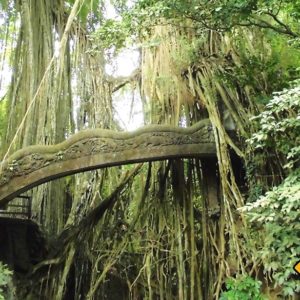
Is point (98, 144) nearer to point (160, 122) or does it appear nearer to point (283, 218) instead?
point (160, 122)

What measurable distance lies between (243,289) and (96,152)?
1.48m

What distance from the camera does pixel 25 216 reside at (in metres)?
4.62

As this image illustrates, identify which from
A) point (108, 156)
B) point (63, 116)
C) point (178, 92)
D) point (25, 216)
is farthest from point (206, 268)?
point (63, 116)

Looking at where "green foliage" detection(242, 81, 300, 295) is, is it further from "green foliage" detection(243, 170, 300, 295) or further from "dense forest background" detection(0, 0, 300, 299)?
"dense forest background" detection(0, 0, 300, 299)

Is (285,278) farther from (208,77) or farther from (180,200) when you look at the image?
(208,77)

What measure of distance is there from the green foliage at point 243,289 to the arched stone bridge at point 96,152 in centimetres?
109

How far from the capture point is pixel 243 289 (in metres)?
3.21

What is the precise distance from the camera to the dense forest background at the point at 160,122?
3.41 metres

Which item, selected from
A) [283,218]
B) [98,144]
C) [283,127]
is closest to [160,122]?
[98,144]

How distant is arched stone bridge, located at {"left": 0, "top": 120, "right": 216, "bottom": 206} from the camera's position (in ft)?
11.2

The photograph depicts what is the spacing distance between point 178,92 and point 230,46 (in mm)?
711

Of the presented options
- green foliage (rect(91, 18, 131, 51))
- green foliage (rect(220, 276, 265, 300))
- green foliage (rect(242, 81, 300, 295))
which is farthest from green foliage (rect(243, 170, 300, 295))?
green foliage (rect(91, 18, 131, 51))

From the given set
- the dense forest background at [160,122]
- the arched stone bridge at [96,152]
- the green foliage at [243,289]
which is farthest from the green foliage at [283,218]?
the arched stone bridge at [96,152]

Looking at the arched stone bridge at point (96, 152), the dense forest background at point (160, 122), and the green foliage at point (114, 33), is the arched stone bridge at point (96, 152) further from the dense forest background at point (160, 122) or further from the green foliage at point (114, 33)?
the green foliage at point (114, 33)
